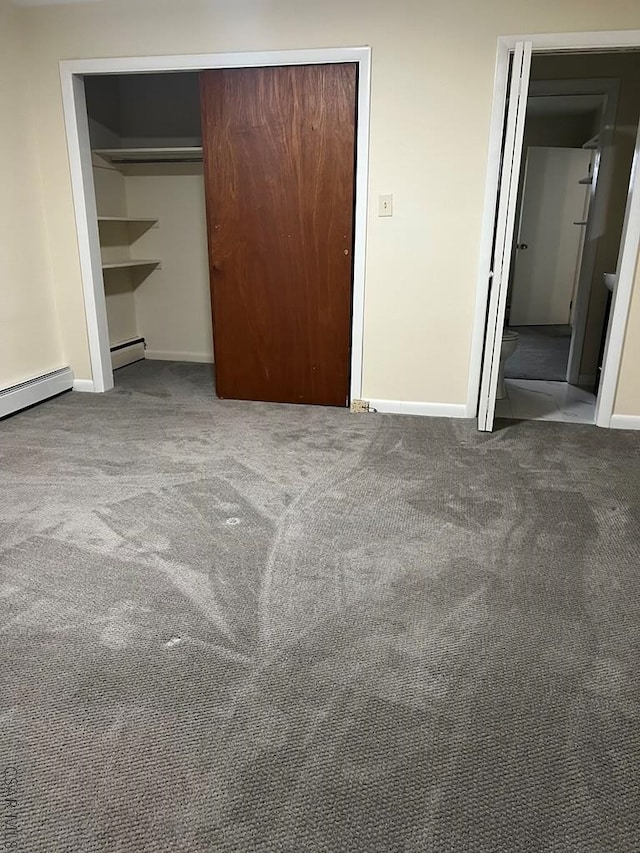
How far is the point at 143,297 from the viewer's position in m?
5.16

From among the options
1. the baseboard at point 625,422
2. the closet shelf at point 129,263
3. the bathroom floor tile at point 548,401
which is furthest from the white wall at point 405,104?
the baseboard at point 625,422

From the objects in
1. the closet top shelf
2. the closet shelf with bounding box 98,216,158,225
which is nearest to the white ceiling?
the closet top shelf

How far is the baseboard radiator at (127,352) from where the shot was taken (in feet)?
15.8

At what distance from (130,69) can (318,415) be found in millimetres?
2286

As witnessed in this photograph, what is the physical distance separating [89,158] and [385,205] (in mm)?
1928

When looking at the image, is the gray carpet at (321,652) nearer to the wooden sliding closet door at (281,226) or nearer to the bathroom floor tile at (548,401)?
the bathroom floor tile at (548,401)

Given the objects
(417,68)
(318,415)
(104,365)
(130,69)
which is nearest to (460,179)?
(417,68)

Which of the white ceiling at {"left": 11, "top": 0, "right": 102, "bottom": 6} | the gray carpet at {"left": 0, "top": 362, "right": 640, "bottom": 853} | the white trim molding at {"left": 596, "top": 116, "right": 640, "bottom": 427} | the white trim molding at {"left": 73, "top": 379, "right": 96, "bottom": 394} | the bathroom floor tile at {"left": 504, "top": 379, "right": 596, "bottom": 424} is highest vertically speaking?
the white ceiling at {"left": 11, "top": 0, "right": 102, "bottom": 6}

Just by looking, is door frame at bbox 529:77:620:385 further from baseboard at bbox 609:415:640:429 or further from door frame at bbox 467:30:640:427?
baseboard at bbox 609:415:640:429

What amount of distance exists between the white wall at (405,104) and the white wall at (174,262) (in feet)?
3.74

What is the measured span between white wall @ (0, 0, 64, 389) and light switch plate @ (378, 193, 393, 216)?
2.16 m

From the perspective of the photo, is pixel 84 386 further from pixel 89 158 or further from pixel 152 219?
pixel 152 219

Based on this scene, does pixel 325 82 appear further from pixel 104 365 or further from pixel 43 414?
pixel 43 414

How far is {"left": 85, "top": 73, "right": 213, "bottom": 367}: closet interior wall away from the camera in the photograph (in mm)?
4656
